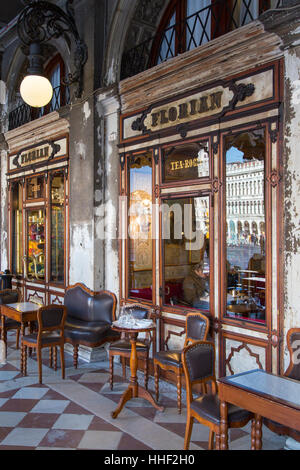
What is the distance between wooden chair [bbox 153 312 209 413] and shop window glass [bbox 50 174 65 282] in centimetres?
336

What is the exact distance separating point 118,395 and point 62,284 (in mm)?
3051

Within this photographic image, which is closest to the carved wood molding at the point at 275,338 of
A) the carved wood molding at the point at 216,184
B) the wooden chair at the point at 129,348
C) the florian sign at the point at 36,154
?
the wooden chair at the point at 129,348

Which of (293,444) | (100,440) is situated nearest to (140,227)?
(100,440)

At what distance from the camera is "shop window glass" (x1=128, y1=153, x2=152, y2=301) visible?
5.95 meters

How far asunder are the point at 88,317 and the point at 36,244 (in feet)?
9.40

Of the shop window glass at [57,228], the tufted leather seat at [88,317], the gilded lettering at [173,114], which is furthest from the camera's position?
the shop window glass at [57,228]

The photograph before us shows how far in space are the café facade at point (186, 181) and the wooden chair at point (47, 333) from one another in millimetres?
876

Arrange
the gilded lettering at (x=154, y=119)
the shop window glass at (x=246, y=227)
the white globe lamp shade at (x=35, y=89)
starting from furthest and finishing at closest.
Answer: the gilded lettering at (x=154, y=119) < the white globe lamp shade at (x=35, y=89) < the shop window glass at (x=246, y=227)

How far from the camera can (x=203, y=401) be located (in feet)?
11.5

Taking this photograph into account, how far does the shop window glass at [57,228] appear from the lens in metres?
7.69

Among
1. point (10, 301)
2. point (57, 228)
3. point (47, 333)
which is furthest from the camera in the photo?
point (57, 228)

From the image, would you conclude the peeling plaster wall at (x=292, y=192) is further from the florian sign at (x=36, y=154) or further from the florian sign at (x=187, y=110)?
the florian sign at (x=36, y=154)

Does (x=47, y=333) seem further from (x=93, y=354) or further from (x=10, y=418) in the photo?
(x=10, y=418)

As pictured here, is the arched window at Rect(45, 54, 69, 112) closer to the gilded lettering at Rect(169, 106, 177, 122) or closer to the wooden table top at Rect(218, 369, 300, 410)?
the gilded lettering at Rect(169, 106, 177, 122)
